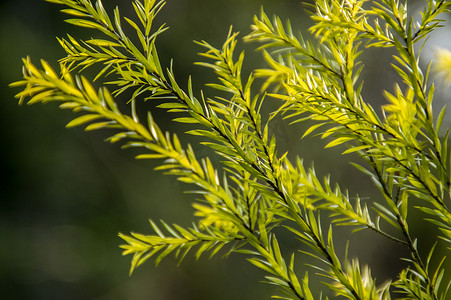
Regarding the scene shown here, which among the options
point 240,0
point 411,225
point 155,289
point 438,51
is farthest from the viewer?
point 240,0

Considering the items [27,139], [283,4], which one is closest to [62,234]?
[27,139]

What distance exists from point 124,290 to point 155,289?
0.65 ft

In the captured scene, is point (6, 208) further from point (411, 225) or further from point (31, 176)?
point (411, 225)

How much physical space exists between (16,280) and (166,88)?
2767mm

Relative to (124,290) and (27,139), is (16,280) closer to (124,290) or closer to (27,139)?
(124,290)

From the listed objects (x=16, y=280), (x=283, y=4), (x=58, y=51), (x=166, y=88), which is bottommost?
(x=16, y=280)

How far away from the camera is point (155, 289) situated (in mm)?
2688

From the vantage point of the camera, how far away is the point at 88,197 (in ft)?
8.89

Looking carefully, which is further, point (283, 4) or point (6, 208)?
point (283, 4)

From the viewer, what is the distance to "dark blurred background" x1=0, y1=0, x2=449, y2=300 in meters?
2.58

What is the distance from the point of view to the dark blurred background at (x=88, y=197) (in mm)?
2578

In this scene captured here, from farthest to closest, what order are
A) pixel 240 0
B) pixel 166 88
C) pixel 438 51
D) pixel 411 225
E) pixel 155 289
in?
pixel 240 0 → pixel 155 289 → pixel 411 225 → pixel 438 51 → pixel 166 88

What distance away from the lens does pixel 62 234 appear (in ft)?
8.55

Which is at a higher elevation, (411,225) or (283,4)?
(283,4)
